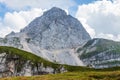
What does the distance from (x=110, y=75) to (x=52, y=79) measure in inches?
1098

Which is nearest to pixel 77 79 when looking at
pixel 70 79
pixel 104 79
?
pixel 70 79

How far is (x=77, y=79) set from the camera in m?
135

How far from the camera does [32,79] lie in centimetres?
13950

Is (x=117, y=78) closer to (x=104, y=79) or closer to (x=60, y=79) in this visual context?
(x=104, y=79)

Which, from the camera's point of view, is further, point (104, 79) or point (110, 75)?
point (110, 75)

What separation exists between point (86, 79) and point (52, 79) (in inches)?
609

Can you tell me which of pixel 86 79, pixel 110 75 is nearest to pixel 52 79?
pixel 86 79

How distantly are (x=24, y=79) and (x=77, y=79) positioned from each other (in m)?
23.9

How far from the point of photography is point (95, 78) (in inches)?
5659

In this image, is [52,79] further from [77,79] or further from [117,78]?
[117,78]

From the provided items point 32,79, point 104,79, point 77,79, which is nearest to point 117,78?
point 104,79

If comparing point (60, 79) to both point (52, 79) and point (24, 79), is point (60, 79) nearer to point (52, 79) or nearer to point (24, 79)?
point (52, 79)

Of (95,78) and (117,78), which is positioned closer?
(117,78)

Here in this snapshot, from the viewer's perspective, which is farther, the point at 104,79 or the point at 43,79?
the point at 43,79
